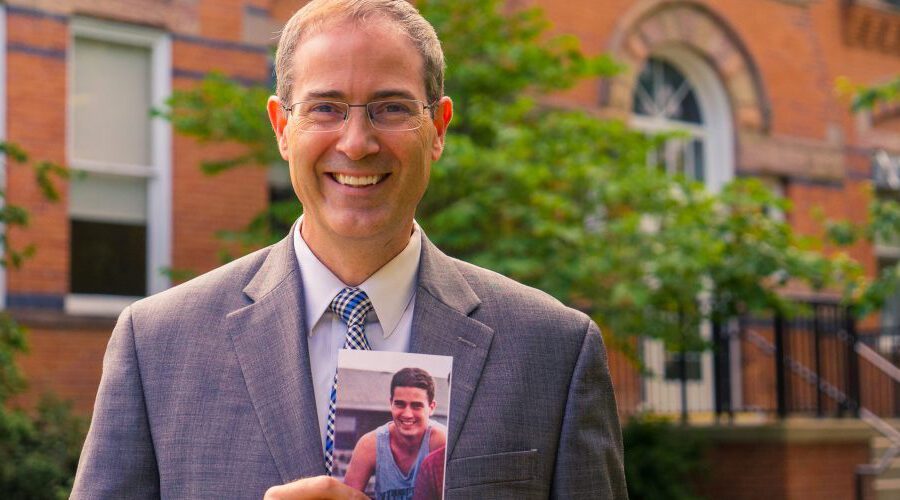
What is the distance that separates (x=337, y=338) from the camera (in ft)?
8.52

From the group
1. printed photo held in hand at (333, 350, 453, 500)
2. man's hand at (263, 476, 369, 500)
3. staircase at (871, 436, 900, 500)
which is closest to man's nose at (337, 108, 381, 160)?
printed photo held in hand at (333, 350, 453, 500)

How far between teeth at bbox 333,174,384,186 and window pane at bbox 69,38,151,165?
9.47 metres

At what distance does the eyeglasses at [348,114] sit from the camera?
247 cm

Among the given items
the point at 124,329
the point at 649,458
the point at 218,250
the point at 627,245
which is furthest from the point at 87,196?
the point at 124,329

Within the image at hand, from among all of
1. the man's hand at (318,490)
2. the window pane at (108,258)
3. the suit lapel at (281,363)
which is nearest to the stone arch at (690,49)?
the window pane at (108,258)

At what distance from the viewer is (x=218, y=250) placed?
11789 millimetres

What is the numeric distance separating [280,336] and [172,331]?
0.23m

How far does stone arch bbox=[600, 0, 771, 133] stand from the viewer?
1518 centimetres

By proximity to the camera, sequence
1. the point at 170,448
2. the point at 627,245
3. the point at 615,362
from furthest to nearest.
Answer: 1. the point at 615,362
2. the point at 627,245
3. the point at 170,448

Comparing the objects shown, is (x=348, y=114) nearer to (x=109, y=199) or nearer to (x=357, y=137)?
(x=357, y=137)

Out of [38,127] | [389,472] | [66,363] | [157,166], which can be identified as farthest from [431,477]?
[157,166]

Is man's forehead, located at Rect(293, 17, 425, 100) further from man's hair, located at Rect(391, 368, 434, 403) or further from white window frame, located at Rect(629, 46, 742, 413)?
white window frame, located at Rect(629, 46, 742, 413)

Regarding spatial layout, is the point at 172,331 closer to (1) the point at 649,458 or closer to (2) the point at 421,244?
(2) the point at 421,244

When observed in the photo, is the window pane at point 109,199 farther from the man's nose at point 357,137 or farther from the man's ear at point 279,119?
the man's nose at point 357,137
